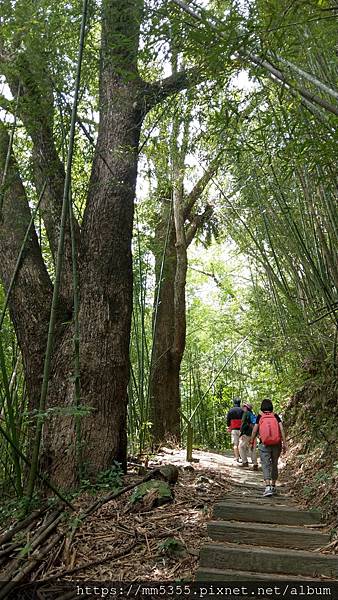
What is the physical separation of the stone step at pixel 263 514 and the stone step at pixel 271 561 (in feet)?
1.53

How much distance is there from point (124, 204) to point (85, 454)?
77.0 inches

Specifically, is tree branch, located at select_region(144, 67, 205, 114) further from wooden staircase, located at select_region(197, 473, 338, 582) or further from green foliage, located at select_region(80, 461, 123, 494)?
wooden staircase, located at select_region(197, 473, 338, 582)

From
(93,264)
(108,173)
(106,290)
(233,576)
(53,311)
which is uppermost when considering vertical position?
(108,173)

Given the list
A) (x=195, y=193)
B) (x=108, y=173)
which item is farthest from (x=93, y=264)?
(x=195, y=193)

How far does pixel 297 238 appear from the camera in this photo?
4367 mm

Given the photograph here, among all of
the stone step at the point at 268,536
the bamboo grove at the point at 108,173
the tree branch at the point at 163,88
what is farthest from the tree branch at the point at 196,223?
the stone step at the point at 268,536

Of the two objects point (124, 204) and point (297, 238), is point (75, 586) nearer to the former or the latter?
point (124, 204)

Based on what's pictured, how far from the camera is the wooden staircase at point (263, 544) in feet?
9.21

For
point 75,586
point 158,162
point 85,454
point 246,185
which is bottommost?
point 75,586

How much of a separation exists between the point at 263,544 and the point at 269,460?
1035 mm

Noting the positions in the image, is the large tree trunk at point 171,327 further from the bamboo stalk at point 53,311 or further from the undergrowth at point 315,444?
the bamboo stalk at point 53,311

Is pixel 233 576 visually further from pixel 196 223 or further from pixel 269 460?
pixel 196 223

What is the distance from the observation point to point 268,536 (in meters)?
3.20

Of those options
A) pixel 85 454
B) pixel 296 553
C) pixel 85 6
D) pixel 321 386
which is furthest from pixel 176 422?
pixel 85 6
